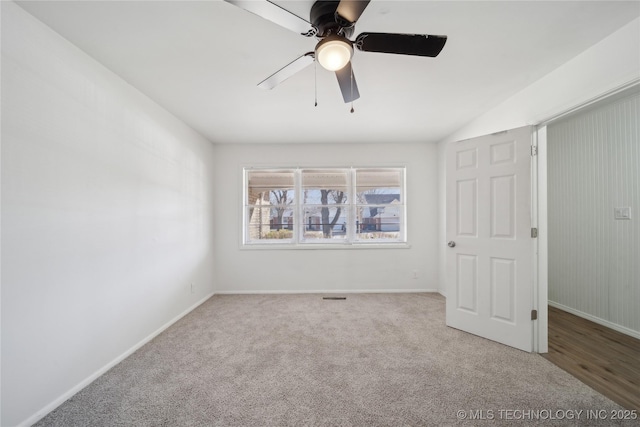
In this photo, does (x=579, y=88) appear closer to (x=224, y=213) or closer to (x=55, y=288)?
(x=55, y=288)

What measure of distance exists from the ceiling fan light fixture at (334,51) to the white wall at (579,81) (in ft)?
6.08

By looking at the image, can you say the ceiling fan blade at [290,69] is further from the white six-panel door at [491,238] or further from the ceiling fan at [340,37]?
the white six-panel door at [491,238]

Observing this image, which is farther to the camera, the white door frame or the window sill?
the window sill

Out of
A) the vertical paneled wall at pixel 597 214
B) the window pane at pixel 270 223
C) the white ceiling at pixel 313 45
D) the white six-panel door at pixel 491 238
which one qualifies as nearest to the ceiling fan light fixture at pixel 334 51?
the white ceiling at pixel 313 45

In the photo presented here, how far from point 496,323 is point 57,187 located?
151 inches

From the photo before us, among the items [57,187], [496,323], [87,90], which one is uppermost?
[87,90]

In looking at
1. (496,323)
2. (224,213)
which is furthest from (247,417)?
(224,213)

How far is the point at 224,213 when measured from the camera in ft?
14.1

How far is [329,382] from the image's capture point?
6.43 feet

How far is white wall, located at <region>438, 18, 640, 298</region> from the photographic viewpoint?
1.71 metres

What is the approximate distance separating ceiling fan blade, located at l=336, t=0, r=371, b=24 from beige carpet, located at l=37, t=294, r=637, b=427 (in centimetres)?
226

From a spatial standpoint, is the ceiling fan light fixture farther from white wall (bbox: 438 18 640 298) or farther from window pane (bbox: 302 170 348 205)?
window pane (bbox: 302 170 348 205)

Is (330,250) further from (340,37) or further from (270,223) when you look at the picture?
(340,37)

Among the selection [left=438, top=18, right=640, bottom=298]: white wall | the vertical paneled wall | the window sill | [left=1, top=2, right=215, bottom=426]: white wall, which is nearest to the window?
the window sill
